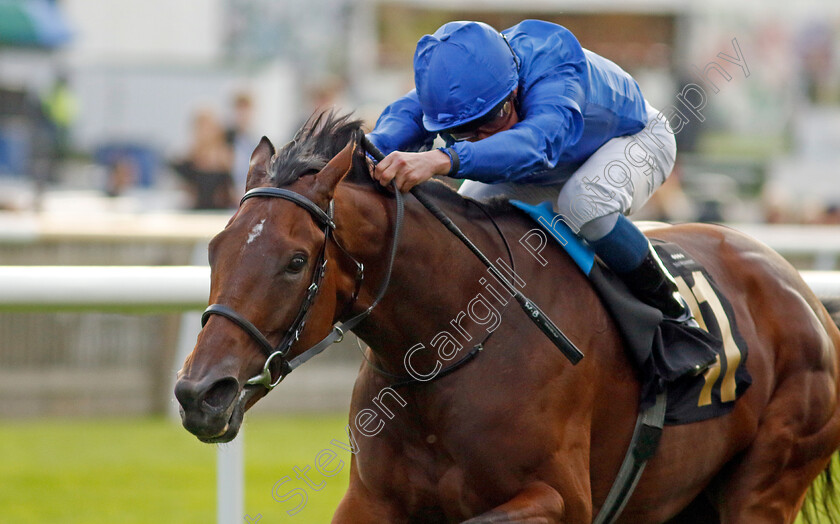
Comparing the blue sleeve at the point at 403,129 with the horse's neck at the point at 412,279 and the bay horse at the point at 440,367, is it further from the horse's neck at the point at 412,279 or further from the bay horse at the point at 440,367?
the horse's neck at the point at 412,279

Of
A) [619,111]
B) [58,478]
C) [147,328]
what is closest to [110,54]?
[147,328]

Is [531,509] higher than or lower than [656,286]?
lower

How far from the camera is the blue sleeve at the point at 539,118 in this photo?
2871 millimetres

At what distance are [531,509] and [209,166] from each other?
23.0 feet

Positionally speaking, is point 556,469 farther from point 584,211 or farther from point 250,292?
point 250,292

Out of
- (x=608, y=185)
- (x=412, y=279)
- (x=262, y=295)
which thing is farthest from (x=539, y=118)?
(x=262, y=295)

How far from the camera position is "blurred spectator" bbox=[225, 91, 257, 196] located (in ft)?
31.5

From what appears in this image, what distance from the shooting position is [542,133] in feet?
9.74

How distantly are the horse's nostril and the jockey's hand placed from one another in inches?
26.9

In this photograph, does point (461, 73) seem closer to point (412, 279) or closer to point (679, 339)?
point (412, 279)

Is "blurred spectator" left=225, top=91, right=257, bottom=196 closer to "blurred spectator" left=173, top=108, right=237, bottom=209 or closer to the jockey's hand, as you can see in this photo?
"blurred spectator" left=173, top=108, right=237, bottom=209

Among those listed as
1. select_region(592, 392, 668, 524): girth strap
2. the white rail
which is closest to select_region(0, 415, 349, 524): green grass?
the white rail

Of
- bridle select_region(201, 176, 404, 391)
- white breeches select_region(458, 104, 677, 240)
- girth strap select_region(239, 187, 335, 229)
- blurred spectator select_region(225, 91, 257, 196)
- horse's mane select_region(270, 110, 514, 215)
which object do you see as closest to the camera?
bridle select_region(201, 176, 404, 391)

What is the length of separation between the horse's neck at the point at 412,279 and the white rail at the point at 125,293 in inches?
34.3
